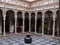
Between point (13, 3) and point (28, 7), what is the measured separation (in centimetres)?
403

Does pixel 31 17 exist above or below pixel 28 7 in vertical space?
below

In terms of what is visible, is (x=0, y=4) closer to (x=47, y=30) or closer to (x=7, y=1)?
(x=7, y=1)

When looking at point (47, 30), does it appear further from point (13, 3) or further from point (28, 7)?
point (13, 3)

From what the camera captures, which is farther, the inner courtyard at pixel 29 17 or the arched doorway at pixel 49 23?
the arched doorway at pixel 49 23

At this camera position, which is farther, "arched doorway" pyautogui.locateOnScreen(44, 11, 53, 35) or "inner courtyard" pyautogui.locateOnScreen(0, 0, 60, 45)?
"arched doorway" pyautogui.locateOnScreen(44, 11, 53, 35)

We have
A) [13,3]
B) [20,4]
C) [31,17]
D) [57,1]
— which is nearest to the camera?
[57,1]

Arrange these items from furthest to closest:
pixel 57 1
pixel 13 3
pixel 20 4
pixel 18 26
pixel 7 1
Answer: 1. pixel 18 26
2. pixel 20 4
3. pixel 13 3
4. pixel 7 1
5. pixel 57 1

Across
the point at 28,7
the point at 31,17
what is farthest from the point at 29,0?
the point at 31,17

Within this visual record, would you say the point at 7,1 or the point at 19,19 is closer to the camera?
the point at 7,1

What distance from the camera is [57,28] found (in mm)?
18047

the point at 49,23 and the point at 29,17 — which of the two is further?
the point at 29,17

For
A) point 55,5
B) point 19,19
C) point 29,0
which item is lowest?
point 19,19

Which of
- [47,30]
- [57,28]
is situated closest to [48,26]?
[47,30]

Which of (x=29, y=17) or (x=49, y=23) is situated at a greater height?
(x=29, y=17)
